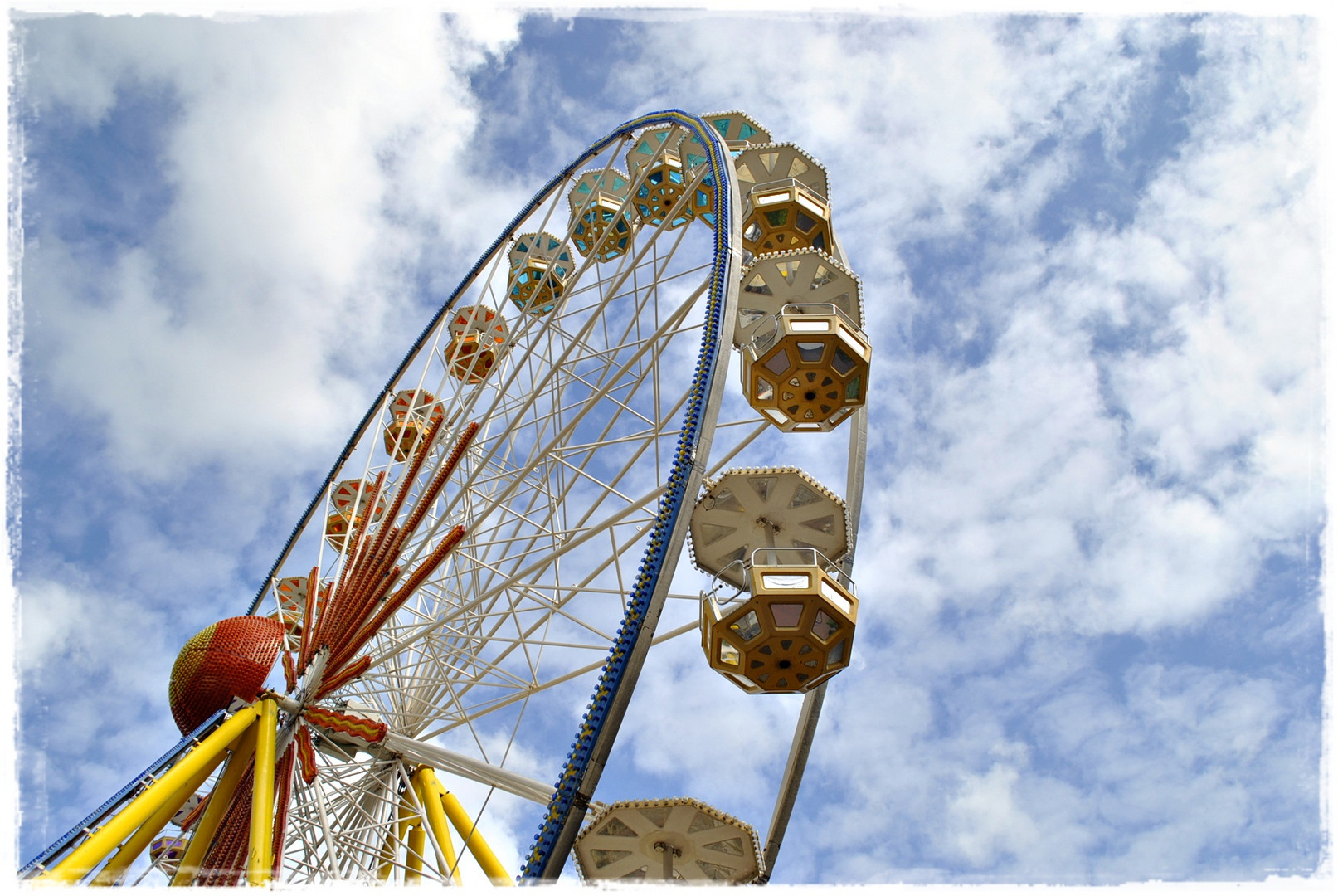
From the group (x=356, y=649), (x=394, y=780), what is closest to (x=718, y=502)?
(x=356, y=649)

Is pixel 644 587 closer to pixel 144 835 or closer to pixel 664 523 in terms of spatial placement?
pixel 664 523

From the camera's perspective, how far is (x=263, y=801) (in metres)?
10.6

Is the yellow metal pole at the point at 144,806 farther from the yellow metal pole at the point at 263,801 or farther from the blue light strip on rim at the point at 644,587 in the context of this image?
the blue light strip on rim at the point at 644,587

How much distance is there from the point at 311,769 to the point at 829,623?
8.44 meters

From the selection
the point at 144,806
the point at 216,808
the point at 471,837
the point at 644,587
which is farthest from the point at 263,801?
the point at 644,587

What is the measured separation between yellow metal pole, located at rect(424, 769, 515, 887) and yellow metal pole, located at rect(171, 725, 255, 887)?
124 inches

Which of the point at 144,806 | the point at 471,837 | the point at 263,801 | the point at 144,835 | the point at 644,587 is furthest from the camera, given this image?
the point at 471,837

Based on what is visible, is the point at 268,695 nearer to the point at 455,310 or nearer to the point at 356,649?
the point at 356,649

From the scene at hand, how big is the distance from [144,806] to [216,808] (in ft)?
5.17

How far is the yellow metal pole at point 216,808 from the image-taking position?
36.7ft

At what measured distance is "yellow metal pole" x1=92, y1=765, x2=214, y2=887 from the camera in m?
9.70

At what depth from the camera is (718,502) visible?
11188 mm

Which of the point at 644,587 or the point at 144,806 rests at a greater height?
the point at 644,587

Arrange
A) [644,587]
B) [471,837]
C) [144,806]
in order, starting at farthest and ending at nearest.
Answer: [471,837]
[144,806]
[644,587]
